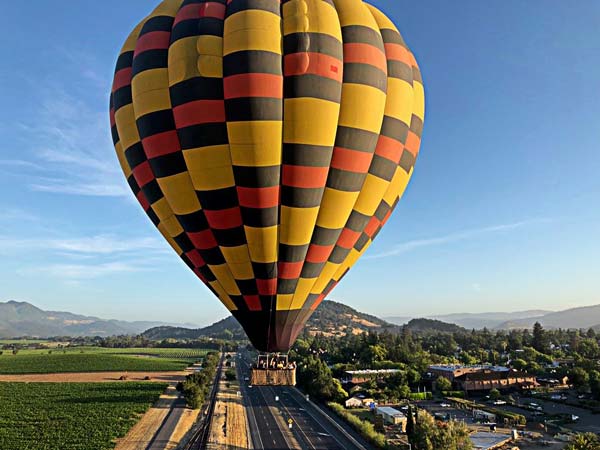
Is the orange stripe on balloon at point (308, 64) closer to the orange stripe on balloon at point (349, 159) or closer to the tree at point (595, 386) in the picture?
the orange stripe on balloon at point (349, 159)

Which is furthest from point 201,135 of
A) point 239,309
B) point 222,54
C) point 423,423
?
point 423,423

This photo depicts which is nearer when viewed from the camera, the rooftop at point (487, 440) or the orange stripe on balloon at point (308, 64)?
the orange stripe on balloon at point (308, 64)

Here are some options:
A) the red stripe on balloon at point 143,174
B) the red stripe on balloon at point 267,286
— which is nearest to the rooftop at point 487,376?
the red stripe on balloon at point 267,286

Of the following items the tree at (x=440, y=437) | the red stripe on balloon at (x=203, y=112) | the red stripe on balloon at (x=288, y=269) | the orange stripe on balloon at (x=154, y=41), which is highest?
the orange stripe on balloon at (x=154, y=41)

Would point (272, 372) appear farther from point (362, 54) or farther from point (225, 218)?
point (362, 54)

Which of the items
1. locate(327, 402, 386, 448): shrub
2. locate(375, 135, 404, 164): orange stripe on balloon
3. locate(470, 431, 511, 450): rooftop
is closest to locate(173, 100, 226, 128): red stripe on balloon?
locate(375, 135, 404, 164): orange stripe on balloon

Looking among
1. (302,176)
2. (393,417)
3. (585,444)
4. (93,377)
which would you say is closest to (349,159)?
(302,176)
